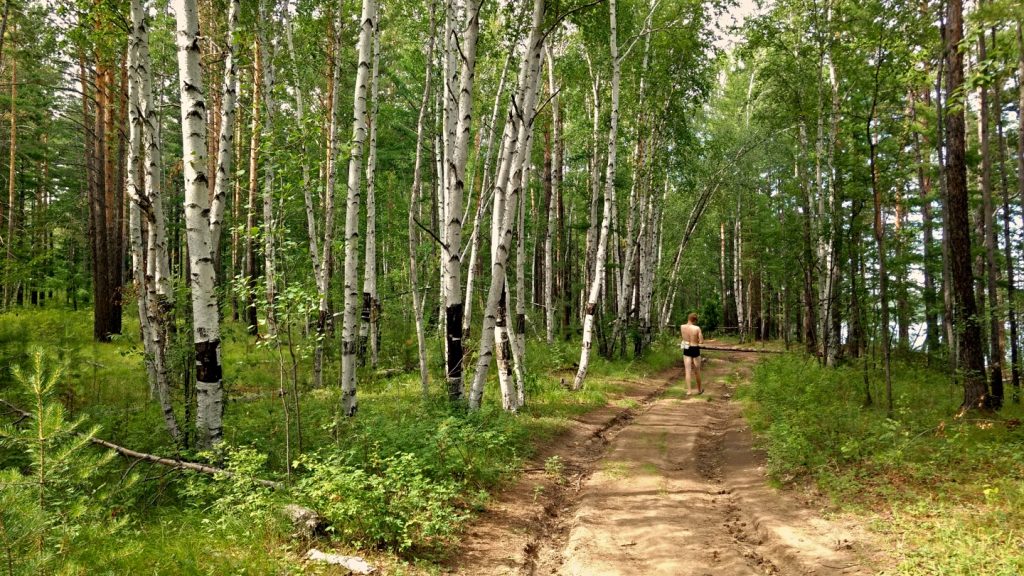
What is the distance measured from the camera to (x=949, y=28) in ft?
26.3

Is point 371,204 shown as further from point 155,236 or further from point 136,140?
point 155,236

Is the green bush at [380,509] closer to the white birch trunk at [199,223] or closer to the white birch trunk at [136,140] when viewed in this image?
the white birch trunk at [199,223]

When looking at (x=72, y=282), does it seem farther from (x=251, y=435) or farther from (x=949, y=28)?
(x=949, y=28)

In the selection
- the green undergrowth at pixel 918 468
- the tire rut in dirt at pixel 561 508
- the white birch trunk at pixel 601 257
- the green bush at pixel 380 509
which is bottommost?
the tire rut in dirt at pixel 561 508

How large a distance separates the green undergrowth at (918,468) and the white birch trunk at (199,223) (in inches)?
254

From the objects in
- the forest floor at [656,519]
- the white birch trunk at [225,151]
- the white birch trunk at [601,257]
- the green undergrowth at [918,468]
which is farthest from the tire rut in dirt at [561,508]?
the white birch trunk at [225,151]

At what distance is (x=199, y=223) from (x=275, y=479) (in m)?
2.79

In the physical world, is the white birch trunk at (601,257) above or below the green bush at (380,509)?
above

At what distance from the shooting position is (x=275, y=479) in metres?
5.52

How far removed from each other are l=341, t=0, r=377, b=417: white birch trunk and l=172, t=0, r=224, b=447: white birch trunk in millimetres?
2280

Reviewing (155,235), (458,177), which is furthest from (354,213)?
(155,235)

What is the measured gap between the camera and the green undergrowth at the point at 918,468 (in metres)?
4.17

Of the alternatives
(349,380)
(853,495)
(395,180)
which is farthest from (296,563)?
(395,180)

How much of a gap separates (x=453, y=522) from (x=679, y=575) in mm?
2062
